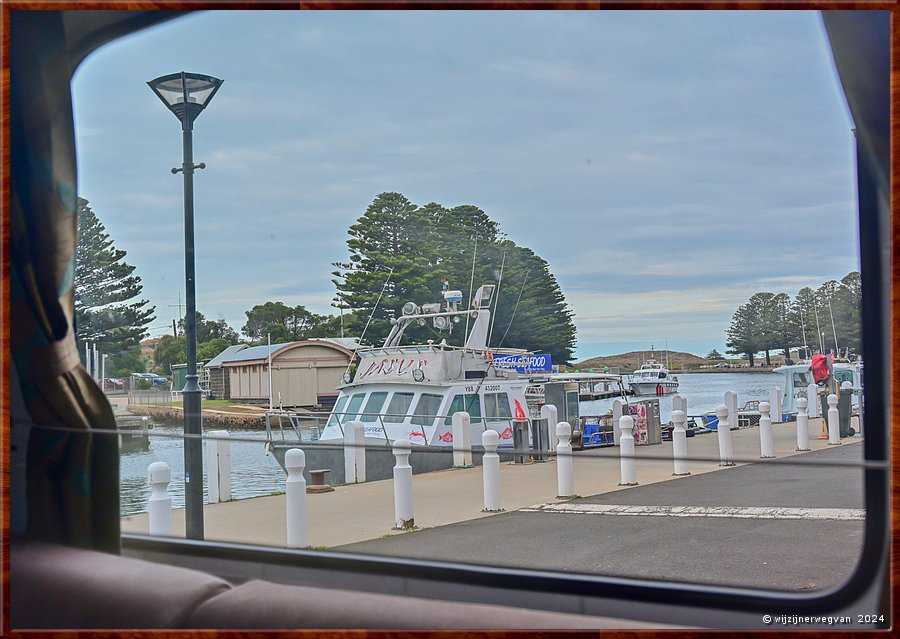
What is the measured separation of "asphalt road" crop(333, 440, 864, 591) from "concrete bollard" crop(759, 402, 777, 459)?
1.26 feet

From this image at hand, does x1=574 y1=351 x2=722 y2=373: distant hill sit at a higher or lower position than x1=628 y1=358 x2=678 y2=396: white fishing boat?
higher

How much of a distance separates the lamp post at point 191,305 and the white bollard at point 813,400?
2084 mm

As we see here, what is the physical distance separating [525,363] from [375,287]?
2371 mm

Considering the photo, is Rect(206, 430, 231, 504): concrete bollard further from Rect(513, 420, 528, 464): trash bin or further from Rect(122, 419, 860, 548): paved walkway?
Rect(513, 420, 528, 464): trash bin

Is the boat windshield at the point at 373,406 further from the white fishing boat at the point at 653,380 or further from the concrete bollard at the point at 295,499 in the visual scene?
the white fishing boat at the point at 653,380

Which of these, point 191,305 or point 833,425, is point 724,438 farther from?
point 191,305

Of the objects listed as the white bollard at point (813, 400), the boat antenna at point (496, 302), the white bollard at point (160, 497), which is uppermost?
the boat antenna at point (496, 302)

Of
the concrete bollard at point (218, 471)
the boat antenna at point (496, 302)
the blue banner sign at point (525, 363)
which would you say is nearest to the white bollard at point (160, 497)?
the concrete bollard at point (218, 471)

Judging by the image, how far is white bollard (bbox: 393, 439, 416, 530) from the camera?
3234mm

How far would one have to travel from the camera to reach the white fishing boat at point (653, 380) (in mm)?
2625

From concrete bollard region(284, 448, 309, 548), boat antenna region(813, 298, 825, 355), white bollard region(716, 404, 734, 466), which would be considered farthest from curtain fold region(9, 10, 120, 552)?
white bollard region(716, 404, 734, 466)

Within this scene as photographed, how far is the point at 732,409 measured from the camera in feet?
11.8

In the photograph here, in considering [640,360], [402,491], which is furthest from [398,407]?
[640,360]

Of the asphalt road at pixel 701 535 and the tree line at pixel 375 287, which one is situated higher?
the tree line at pixel 375 287
